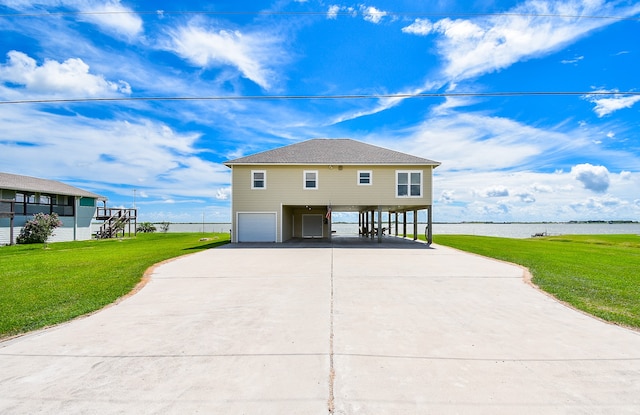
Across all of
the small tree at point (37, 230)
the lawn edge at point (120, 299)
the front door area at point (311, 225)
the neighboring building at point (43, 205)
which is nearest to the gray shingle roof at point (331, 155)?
the front door area at point (311, 225)

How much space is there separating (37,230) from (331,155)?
2149 cm

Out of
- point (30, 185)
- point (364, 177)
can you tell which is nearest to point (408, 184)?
point (364, 177)

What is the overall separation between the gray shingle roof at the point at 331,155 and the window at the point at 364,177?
2.25 feet

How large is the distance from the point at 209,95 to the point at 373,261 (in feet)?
27.8

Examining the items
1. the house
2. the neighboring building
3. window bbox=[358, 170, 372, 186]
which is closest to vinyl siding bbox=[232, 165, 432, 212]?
the house

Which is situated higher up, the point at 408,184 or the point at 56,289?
the point at 408,184

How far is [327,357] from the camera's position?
4.16 metres

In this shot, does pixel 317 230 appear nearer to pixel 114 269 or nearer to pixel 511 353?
pixel 114 269

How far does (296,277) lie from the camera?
9453 millimetres

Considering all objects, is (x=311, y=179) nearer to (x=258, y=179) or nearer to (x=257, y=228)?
(x=258, y=179)

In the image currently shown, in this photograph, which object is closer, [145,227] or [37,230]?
[37,230]

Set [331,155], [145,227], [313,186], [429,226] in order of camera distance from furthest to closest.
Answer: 1. [145,227]
2. [331,155]
3. [313,186]
4. [429,226]

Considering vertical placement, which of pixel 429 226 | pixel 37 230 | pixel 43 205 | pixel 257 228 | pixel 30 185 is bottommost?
pixel 37 230

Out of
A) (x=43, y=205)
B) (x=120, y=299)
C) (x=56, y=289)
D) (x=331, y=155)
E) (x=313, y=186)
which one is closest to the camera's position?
(x=120, y=299)
